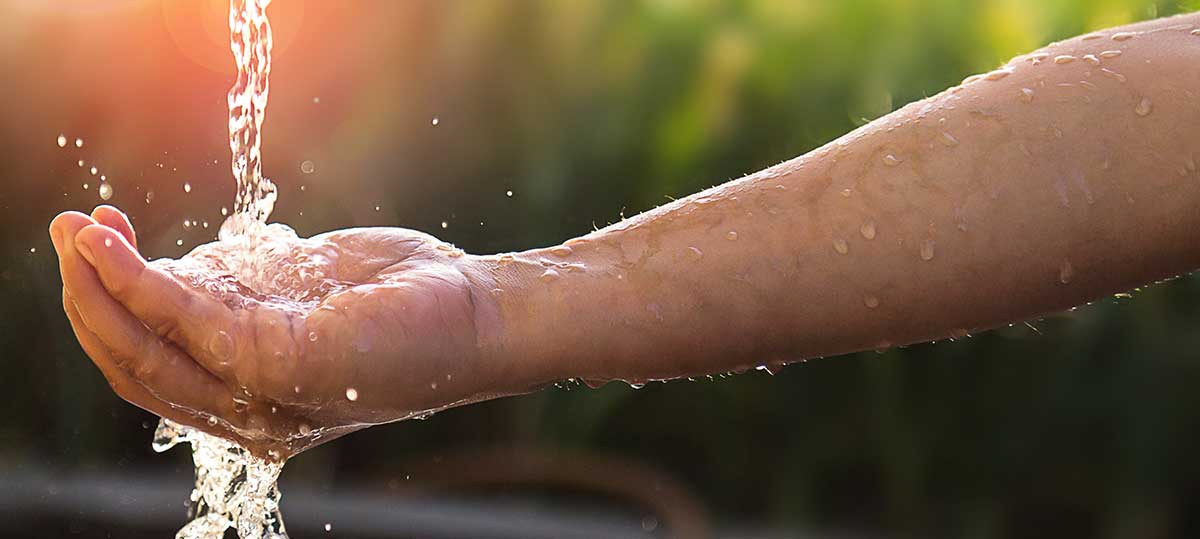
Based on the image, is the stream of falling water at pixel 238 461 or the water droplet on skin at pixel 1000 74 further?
the stream of falling water at pixel 238 461

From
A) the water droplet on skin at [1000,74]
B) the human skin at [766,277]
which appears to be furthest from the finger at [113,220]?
the water droplet on skin at [1000,74]

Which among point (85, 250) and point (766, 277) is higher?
point (85, 250)

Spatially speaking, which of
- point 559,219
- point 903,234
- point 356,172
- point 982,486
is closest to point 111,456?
point 356,172

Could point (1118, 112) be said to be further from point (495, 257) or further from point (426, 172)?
point (426, 172)

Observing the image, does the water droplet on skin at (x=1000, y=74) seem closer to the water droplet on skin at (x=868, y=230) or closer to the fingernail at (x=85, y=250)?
the water droplet on skin at (x=868, y=230)

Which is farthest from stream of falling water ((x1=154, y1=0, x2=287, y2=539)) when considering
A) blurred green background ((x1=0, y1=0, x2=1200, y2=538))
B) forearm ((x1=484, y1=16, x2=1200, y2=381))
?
blurred green background ((x1=0, y1=0, x2=1200, y2=538))

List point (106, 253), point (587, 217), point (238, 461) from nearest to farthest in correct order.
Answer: point (106, 253) < point (238, 461) < point (587, 217)

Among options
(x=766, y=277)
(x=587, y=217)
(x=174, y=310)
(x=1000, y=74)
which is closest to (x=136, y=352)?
(x=174, y=310)

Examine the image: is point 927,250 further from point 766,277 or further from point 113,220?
point 113,220
